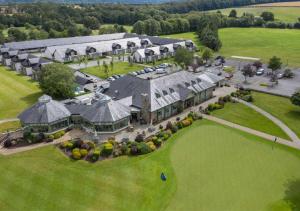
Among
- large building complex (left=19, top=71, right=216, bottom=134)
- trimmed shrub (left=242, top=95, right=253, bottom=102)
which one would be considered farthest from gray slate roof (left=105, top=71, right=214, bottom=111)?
trimmed shrub (left=242, top=95, right=253, bottom=102)

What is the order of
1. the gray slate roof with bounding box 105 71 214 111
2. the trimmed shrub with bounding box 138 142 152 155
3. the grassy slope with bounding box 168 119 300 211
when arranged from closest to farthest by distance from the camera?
the grassy slope with bounding box 168 119 300 211 < the trimmed shrub with bounding box 138 142 152 155 < the gray slate roof with bounding box 105 71 214 111

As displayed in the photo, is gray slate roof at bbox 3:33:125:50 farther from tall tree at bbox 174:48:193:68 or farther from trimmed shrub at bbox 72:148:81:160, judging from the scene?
trimmed shrub at bbox 72:148:81:160

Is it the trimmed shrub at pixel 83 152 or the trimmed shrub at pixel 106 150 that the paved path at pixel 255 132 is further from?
the trimmed shrub at pixel 83 152

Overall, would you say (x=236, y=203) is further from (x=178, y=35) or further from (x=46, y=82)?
(x=178, y=35)

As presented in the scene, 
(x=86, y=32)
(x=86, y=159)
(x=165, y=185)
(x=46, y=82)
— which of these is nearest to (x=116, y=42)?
(x=86, y=32)

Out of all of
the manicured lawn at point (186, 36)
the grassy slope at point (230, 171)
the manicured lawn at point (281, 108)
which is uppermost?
the manicured lawn at point (186, 36)

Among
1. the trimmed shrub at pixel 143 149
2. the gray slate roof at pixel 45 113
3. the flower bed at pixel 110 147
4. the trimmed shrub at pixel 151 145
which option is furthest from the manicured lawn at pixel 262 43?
the gray slate roof at pixel 45 113

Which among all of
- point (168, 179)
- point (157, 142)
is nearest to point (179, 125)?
point (157, 142)

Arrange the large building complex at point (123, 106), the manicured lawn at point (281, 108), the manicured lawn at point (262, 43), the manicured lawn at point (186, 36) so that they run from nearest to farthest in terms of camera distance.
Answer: the large building complex at point (123, 106)
the manicured lawn at point (281, 108)
the manicured lawn at point (262, 43)
the manicured lawn at point (186, 36)
